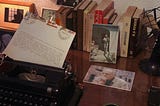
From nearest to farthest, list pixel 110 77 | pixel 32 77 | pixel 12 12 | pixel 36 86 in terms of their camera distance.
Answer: pixel 36 86 < pixel 32 77 < pixel 110 77 < pixel 12 12

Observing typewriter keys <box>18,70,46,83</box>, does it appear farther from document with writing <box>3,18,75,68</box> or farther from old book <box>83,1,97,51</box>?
old book <box>83,1,97,51</box>

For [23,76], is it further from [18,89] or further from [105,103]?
[105,103]

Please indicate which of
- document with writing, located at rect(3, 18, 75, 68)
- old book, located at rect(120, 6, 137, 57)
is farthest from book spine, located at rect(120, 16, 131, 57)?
document with writing, located at rect(3, 18, 75, 68)

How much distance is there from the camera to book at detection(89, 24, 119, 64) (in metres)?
1.45

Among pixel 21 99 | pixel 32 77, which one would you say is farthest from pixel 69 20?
pixel 21 99

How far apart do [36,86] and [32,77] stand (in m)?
0.13

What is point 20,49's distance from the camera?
1192 millimetres

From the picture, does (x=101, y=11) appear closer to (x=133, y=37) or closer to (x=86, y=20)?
(x=86, y=20)

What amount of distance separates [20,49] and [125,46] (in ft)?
1.82

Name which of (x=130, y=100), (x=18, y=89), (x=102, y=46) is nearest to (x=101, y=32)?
(x=102, y=46)

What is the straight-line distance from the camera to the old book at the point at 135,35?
1448mm

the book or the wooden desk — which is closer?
the wooden desk

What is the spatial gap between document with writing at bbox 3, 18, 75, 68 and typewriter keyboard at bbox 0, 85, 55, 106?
0.13 m

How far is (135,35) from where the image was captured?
1471 mm
